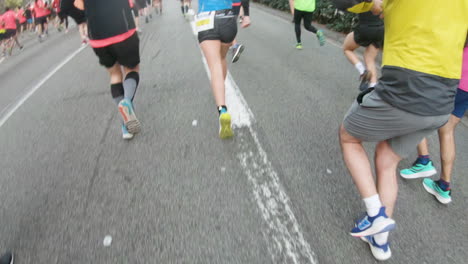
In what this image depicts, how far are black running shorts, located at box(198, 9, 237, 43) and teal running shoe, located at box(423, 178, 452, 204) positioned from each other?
7.54 feet

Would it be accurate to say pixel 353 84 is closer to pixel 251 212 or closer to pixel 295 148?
pixel 295 148

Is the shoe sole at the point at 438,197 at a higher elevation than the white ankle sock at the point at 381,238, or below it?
below

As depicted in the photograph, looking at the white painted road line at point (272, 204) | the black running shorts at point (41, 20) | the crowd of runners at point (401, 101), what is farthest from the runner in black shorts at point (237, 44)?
the black running shorts at point (41, 20)

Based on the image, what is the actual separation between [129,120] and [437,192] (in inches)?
116

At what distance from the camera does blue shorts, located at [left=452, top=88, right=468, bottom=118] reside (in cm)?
209

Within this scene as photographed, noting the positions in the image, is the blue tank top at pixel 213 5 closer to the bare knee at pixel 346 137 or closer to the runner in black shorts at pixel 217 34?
the runner in black shorts at pixel 217 34

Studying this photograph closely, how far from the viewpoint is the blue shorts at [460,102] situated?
2.09m

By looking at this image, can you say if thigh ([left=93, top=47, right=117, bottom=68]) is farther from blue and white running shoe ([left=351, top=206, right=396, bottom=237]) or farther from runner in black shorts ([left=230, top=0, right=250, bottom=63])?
blue and white running shoe ([left=351, top=206, right=396, bottom=237])

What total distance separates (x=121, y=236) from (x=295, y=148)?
181 centimetres

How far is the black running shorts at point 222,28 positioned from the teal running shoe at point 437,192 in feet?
7.54

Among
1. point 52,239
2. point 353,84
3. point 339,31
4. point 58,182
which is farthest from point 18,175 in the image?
point 339,31

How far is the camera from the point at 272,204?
2.24m

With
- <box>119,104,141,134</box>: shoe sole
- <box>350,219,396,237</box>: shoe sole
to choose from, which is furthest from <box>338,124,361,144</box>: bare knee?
<box>119,104,141,134</box>: shoe sole

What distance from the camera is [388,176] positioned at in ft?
5.88
